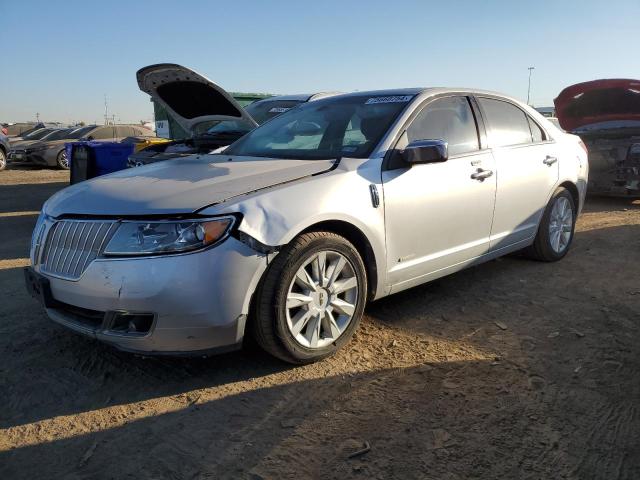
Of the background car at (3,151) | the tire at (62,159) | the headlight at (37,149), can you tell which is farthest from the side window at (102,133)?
the background car at (3,151)

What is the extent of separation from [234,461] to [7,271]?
3975mm

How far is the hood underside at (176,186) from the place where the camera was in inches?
112

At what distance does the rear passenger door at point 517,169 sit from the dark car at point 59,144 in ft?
54.2

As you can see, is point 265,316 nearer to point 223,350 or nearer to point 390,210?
point 223,350

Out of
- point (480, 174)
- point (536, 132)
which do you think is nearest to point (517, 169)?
point (480, 174)

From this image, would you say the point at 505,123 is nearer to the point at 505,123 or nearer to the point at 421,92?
the point at 505,123

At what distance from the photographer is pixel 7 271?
5.19 meters

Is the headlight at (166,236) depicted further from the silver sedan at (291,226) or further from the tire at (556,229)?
the tire at (556,229)

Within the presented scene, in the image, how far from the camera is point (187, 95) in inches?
282

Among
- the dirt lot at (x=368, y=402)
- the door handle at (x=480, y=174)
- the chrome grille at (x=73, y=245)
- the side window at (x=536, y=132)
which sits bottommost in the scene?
the dirt lot at (x=368, y=402)

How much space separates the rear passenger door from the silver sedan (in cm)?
2

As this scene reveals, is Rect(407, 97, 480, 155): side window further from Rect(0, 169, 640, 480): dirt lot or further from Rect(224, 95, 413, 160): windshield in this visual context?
Rect(0, 169, 640, 480): dirt lot

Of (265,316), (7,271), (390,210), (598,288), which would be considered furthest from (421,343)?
(7,271)

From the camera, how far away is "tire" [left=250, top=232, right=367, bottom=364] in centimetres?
290
